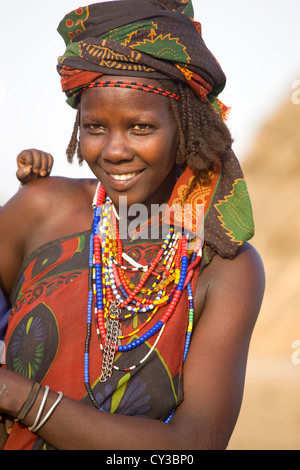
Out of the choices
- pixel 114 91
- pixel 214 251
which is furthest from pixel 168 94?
pixel 214 251

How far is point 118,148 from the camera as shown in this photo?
2.82 metres

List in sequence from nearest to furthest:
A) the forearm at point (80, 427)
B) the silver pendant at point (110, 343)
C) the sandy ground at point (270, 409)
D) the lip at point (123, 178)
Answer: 1. the forearm at point (80, 427)
2. the silver pendant at point (110, 343)
3. the lip at point (123, 178)
4. the sandy ground at point (270, 409)

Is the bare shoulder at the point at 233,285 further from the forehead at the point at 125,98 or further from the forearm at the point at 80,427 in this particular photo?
the forehead at the point at 125,98

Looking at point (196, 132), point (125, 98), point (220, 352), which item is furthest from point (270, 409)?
point (125, 98)

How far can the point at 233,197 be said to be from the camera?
2.99m

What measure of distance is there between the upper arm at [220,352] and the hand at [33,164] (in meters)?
0.96

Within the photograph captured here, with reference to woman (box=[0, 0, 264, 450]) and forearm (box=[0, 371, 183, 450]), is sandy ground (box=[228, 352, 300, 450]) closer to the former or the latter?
woman (box=[0, 0, 264, 450])

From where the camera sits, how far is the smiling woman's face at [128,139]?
2805mm

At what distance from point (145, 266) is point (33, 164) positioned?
77cm

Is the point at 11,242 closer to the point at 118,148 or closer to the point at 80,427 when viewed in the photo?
the point at 118,148

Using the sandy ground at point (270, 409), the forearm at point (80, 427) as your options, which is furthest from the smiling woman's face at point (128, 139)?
the sandy ground at point (270, 409)

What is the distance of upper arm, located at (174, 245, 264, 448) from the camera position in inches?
104

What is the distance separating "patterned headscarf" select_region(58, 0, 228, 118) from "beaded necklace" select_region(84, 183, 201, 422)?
2.17 ft
